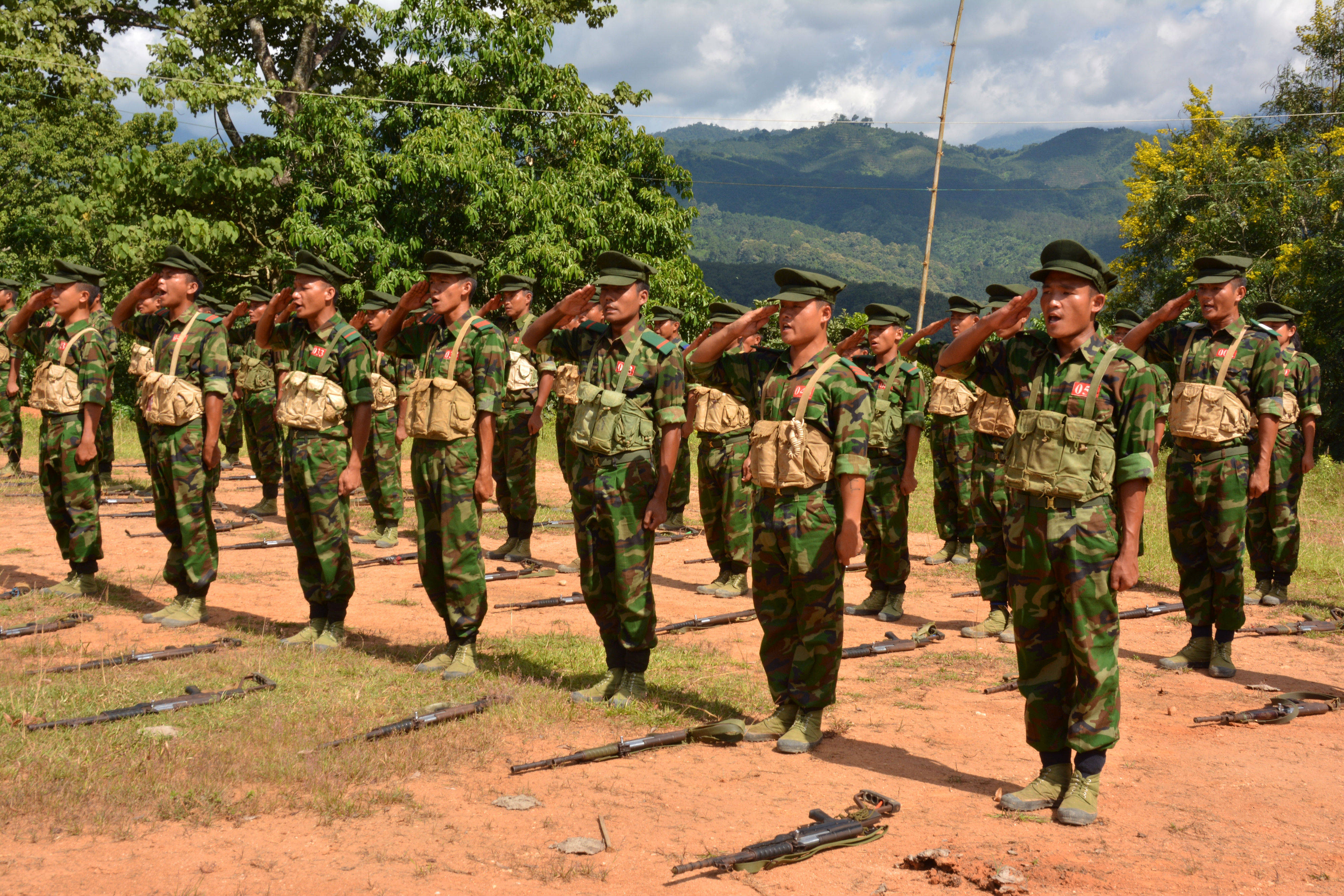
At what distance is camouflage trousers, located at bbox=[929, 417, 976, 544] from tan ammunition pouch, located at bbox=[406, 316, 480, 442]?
5.10 meters

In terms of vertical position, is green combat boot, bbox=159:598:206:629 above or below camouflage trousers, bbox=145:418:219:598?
below

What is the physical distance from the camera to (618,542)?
604cm

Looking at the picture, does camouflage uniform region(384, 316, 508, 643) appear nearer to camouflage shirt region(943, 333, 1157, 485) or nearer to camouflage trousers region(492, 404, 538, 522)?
camouflage shirt region(943, 333, 1157, 485)

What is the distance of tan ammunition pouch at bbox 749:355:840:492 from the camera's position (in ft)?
17.3

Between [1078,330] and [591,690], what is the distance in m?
3.48

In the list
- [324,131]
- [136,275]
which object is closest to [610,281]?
[324,131]

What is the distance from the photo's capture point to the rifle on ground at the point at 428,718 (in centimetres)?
531

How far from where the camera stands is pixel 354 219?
70.9ft

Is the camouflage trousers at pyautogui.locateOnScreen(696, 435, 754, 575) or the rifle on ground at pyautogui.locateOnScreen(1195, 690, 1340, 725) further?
the camouflage trousers at pyautogui.locateOnScreen(696, 435, 754, 575)

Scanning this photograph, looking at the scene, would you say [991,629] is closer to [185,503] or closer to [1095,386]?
[1095,386]

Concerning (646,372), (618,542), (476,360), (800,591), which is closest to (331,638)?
(476,360)

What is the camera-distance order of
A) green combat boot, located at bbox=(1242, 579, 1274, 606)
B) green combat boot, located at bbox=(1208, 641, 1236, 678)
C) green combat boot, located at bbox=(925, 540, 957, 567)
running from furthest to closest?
green combat boot, located at bbox=(925, 540, 957, 567) → green combat boot, located at bbox=(1242, 579, 1274, 606) → green combat boot, located at bbox=(1208, 641, 1236, 678)

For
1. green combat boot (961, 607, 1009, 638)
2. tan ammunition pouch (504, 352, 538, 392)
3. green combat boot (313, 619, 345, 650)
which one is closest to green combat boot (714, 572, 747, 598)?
green combat boot (961, 607, 1009, 638)

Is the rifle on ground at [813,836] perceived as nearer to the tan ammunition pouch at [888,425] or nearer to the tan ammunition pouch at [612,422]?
the tan ammunition pouch at [612,422]
